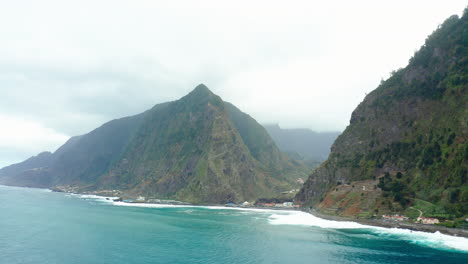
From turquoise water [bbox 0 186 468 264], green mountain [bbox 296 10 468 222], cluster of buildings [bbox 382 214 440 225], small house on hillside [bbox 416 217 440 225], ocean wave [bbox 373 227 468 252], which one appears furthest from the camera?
green mountain [bbox 296 10 468 222]

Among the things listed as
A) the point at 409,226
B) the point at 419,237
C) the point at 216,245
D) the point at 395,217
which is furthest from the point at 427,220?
the point at 216,245

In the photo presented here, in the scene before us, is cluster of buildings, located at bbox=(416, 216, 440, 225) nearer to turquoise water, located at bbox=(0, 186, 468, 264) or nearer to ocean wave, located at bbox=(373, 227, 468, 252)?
ocean wave, located at bbox=(373, 227, 468, 252)

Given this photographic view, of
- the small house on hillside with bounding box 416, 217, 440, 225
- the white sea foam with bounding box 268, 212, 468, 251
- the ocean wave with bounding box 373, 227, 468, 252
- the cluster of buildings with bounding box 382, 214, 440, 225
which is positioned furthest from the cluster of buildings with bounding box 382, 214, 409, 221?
the small house on hillside with bounding box 416, 217, 440, 225

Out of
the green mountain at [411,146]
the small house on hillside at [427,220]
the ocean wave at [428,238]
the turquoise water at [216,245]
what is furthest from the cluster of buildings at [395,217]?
the turquoise water at [216,245]

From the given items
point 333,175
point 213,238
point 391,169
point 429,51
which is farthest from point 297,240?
point 429,51

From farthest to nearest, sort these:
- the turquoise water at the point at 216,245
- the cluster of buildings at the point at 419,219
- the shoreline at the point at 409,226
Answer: the cluster of buildings at the point at 419,219 < the shoreline at the point at 409,226 < the turquoise water at the point at 216,245

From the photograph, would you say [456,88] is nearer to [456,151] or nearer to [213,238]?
[456,151]

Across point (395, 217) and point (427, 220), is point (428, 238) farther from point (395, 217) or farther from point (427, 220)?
point (395, 217)

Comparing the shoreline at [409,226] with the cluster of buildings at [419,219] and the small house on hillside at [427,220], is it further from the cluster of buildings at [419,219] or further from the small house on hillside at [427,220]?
the cluster of buildings at [419,219]
